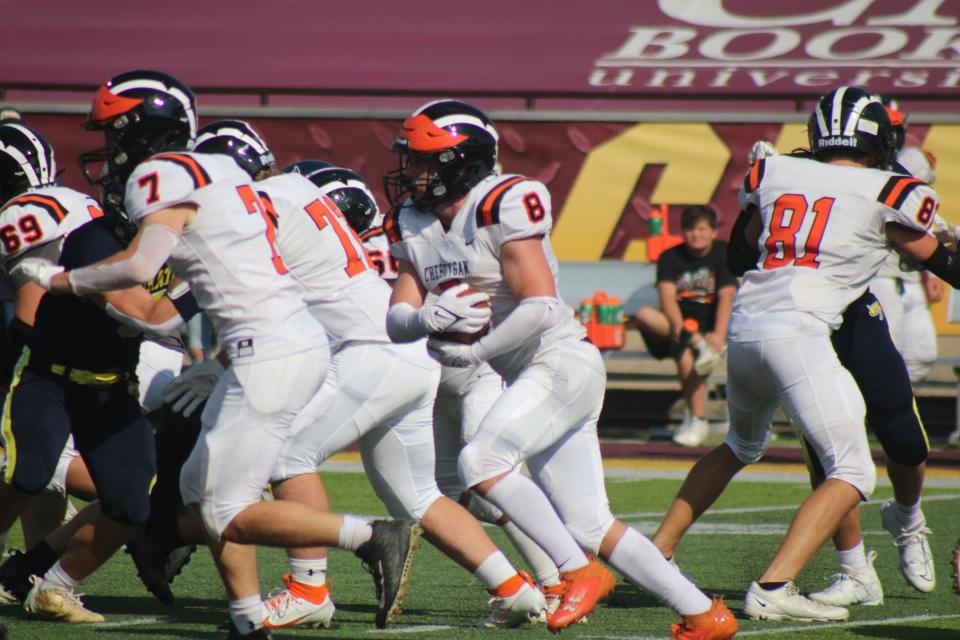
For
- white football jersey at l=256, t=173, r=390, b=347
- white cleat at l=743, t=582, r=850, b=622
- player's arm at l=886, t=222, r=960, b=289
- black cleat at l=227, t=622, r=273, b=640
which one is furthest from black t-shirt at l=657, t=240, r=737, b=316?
black cleat at l=227, t=622, r=273, b=640

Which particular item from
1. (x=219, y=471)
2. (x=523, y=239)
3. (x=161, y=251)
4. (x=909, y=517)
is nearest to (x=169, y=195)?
(x=161, y=251)

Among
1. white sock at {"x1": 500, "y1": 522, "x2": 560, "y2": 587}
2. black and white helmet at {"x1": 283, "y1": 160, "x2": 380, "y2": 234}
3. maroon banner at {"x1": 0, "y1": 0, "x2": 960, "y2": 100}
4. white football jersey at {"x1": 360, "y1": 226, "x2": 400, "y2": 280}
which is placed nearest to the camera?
white sock at {"x1": 500, "y1": 522, "x2": 560, "y2": 587}

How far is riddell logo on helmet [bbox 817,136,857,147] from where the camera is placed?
5.24 m

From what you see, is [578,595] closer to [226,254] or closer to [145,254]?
[226,254]

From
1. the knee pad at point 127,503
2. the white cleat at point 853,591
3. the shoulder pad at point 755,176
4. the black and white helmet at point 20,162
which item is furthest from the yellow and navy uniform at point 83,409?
the white cleat at point 853,591

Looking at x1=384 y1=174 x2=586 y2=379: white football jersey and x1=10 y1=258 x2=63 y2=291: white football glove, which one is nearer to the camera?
x1=10 y1=258 x2=63 y2=291: white football glove

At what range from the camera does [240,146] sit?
531 centimetres

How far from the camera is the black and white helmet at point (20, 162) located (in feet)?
18.4

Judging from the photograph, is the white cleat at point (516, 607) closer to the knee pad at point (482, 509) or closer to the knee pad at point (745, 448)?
the knee pad at point (482, 509)

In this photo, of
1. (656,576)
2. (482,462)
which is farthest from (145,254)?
(656,576)

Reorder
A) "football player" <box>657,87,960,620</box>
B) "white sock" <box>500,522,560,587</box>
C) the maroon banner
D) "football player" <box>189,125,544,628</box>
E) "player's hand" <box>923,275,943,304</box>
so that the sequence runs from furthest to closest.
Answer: the maroon banner → "player's hand" <box>923,275,943,304</box> → "white sock" <box>500,522,560,587</box> → "football player" <box>657,87,960,620</box> → "football player" <box>189,125,544,628</box>

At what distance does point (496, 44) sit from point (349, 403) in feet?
35.3

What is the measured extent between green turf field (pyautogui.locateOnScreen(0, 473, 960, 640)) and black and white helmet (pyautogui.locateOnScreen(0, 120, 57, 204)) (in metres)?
1.54

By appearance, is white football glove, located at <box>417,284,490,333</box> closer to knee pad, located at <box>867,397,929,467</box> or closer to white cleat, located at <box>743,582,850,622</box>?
white cleat, located at <box>743,582,850,622</box>
